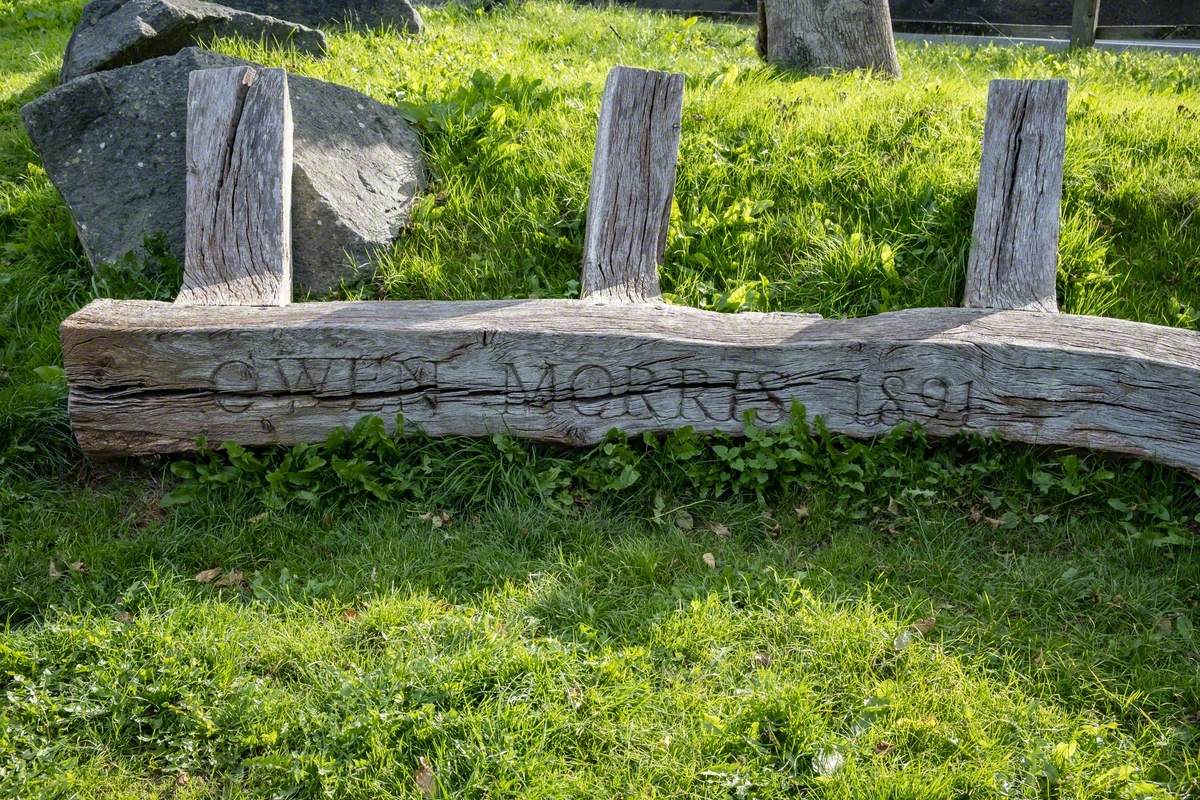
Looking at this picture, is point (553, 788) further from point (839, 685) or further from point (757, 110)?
point (757, 110)

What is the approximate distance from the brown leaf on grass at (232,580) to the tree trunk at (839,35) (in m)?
5.18

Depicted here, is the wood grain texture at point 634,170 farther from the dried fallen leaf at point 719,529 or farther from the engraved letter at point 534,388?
the dried fallen leaf at point 719,529

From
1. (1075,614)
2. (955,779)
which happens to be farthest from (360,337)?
(1075,614)

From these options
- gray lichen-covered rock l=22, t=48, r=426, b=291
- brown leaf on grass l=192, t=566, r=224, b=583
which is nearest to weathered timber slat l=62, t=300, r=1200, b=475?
brown leaf on grass l=192, t=566, r=224, b=583

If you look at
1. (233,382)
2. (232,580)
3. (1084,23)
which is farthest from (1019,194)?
(1084,23)

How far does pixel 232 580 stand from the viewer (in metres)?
3.58

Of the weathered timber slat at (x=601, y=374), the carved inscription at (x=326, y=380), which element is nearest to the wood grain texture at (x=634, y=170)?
the weathered timber slat at (x=601, y=374)

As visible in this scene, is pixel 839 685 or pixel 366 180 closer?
A: pixel 839 685

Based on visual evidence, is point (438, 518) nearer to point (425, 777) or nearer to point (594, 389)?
point (594, 389)

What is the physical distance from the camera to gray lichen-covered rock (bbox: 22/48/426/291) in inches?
186

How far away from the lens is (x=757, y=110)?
5637 mm

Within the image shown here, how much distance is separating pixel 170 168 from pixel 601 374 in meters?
2.67

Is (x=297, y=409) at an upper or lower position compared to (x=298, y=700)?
upper

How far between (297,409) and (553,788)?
76.0 inches
